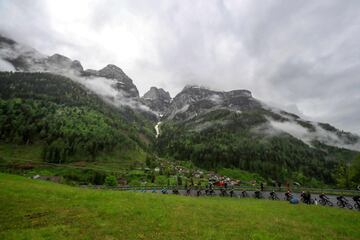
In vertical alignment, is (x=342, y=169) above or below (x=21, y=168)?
above

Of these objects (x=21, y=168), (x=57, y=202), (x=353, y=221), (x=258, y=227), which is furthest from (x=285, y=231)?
(x=21, y=168)

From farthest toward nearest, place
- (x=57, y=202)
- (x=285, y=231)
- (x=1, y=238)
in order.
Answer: (x=57, y=202), (x=285, y=231), (x=1, y=238)

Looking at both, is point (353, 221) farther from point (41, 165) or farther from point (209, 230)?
point (41, 165)

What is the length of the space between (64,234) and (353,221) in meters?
29.3

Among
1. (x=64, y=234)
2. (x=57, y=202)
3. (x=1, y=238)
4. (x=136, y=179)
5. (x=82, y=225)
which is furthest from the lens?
(x=136, y=179)

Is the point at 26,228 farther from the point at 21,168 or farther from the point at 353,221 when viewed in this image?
the point at 21,168

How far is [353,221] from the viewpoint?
25750 millimetres

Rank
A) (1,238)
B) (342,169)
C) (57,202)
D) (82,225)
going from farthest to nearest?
(342,169), (57,202), (82,225), (1,238)

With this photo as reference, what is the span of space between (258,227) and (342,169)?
124925 mm

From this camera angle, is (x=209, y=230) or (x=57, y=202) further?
(x=57, y=202)

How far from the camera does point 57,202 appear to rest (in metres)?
25.2

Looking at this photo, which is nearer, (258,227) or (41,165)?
(258,227)

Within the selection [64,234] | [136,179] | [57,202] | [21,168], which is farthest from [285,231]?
[21,168]

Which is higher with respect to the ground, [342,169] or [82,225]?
[342,169]
